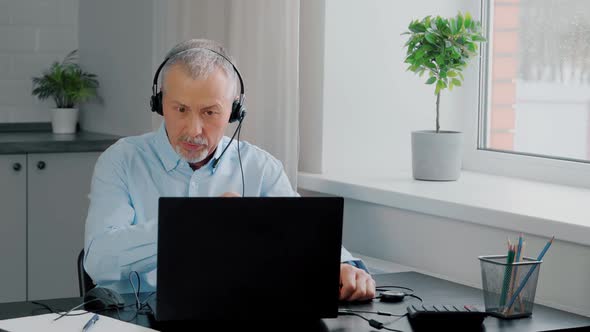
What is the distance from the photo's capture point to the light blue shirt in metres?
2.12

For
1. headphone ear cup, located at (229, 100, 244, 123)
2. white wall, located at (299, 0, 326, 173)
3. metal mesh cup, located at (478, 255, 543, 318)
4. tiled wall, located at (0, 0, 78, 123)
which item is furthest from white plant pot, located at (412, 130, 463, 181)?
tiled wall, located at (0, 0, 78, 123)

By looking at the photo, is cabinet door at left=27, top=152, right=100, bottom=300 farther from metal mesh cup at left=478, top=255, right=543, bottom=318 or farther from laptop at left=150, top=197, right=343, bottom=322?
metal mesh cup at left=478, top=255, right=543, bottom=318

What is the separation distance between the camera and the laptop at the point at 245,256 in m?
1.76

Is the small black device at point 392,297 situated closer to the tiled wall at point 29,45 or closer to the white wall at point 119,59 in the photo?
the white wall at point 119,59

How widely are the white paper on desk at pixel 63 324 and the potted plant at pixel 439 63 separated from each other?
1445 millimetres

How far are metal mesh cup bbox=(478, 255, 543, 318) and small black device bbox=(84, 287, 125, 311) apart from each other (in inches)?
29.0

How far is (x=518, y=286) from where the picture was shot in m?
1.96

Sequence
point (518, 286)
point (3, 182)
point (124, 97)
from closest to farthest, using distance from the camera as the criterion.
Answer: point (518, 286), point (3, 182), point (124, 97)

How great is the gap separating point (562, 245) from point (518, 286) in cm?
51

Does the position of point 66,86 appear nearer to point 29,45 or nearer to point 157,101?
point 29,45

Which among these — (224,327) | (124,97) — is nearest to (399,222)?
(224,327)

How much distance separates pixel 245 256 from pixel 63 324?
36 cm

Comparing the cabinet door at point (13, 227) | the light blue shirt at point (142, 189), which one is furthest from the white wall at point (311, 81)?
the cabinet door at point (13, 227)

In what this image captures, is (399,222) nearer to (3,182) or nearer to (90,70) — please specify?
(3,182)
